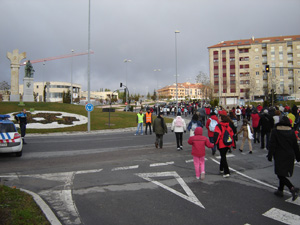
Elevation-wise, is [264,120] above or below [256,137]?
above

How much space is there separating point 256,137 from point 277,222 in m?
9.92

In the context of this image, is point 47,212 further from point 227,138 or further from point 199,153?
point 227,138

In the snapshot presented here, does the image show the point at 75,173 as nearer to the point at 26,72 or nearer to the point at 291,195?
the point at 291,195

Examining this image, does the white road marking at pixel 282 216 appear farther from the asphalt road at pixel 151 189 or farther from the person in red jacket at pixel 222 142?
the person in red jacket at pixel 222 142

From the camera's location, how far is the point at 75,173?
709 centimetres

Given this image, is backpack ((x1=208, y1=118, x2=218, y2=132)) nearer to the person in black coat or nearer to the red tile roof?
the person in black coat

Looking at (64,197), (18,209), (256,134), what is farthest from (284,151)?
(256,134)

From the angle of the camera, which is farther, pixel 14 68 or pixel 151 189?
pixel 14 68

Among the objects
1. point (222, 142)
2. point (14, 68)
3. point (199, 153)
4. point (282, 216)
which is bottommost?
point (282, 216)

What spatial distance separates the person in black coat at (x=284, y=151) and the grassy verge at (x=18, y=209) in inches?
180

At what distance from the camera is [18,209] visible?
417 centimetres

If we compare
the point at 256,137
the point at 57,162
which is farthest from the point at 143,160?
the point at 256,137

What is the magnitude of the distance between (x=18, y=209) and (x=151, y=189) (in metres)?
2.73

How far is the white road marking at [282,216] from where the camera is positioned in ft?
13.2
